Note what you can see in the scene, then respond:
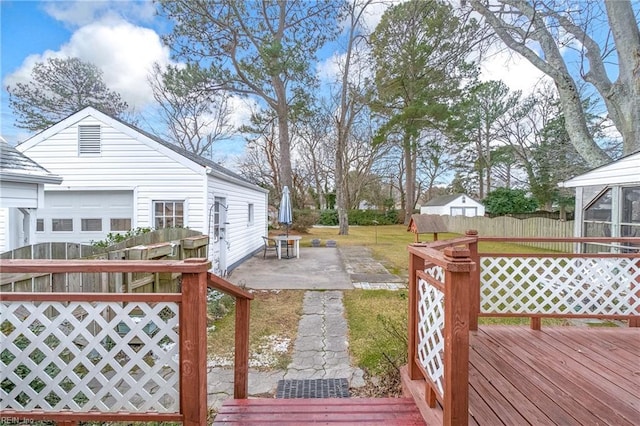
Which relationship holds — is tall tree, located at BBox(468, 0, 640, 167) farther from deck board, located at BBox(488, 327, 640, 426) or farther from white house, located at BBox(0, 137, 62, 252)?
white house, located at BBox(0, 137, 62, 252)

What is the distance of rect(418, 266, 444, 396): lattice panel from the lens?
1.86 m

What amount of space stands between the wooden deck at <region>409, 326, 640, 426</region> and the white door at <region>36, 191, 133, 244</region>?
7.61 m

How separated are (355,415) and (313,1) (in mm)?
15368

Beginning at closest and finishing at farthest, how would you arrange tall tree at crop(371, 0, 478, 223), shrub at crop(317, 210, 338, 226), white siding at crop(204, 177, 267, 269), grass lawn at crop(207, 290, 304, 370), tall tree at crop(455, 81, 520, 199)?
1. grass lawn at crop(207, 290, 304, 370)
2. tall tree at crop(371, 0, 478, 223)
3. white siding at crop(204, 177, 267, 269)
4. tall tree at crop(455, 81, 520, 199)
5. shrub at crop(317, 210, 338, 226)

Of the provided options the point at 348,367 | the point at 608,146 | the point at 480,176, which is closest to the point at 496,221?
the point at 608,146

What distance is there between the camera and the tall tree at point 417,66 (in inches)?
245

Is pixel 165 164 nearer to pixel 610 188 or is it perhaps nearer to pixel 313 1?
pixel 610 188

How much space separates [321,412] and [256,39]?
1435 centimetres

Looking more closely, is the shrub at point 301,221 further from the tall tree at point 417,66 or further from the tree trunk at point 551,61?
the tree trunk at point 551,61

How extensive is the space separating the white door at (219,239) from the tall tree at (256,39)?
702cm

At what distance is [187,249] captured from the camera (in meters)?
5.62

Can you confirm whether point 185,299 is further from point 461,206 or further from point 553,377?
point 461,206

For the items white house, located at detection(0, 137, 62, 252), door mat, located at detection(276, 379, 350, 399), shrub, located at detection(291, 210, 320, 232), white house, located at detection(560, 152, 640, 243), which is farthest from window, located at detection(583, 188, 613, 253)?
shrub, located at detection(291, 210, 320, 232)

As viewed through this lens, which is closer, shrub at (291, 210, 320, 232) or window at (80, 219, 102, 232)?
window at (80, 219, 102, 232)
